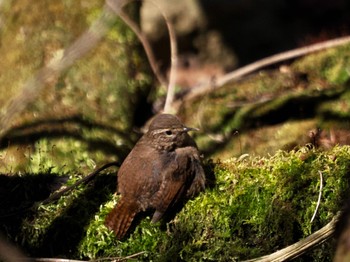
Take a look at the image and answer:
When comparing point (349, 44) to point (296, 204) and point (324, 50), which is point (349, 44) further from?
point (296, 204)

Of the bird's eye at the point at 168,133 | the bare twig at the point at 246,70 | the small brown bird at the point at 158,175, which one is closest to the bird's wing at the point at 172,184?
the small brown bird at the point at 158,175

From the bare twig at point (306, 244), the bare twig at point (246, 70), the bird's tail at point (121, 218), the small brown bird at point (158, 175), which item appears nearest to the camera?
the bare twig at point (306, 244)

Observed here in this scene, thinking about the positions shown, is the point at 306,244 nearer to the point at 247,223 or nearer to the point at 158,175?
the point at 247,223

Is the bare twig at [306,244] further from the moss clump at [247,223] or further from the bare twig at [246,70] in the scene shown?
the bare twig at [246,70]

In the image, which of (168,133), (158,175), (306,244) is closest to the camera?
(306,244)

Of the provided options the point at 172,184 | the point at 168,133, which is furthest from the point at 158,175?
the point at 168,133

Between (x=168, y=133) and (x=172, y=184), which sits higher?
(x=168, y=133)
